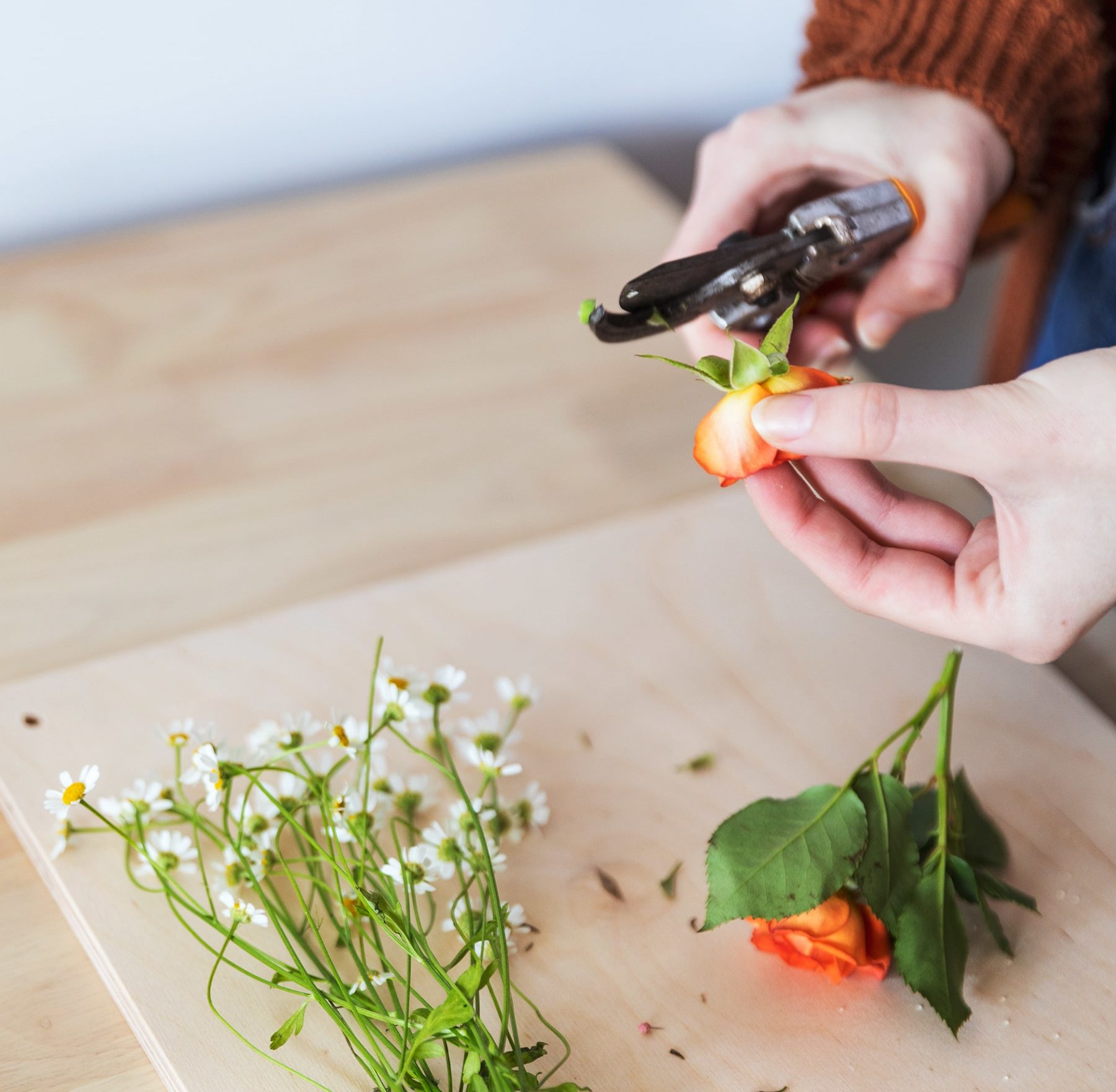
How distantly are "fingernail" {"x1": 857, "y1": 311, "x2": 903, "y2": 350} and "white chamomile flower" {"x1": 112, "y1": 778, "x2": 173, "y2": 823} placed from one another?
1.47 ft

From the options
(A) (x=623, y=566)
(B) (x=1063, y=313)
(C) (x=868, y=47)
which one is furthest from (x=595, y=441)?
(B) (x=1063, y=313)

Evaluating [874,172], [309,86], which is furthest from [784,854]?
[309,86]

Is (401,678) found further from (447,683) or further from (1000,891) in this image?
(1000,891)

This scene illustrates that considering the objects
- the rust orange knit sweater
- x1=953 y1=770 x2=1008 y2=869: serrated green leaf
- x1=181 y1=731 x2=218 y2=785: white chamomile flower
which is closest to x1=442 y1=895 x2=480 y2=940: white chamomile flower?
x1=181 y1=731 x2=218 y2=785: white chamomile flower

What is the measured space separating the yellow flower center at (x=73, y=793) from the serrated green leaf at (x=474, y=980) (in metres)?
0.16

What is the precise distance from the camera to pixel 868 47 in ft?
2.29

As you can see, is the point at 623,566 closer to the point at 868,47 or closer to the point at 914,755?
the point at 914,755

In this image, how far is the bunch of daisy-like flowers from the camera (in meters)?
0.41

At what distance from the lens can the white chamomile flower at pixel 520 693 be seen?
0.53 metres

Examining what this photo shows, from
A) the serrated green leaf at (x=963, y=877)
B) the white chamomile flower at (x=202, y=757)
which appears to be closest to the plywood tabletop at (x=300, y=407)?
the white chamomile flower at (x=202, y=757)

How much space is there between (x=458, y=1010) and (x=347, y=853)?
0.43 ft

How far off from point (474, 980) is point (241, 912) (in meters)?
0.11

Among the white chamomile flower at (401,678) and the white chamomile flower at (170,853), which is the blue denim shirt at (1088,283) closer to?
the white chamomile flower at (401,678)

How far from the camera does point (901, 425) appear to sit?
40 cm
